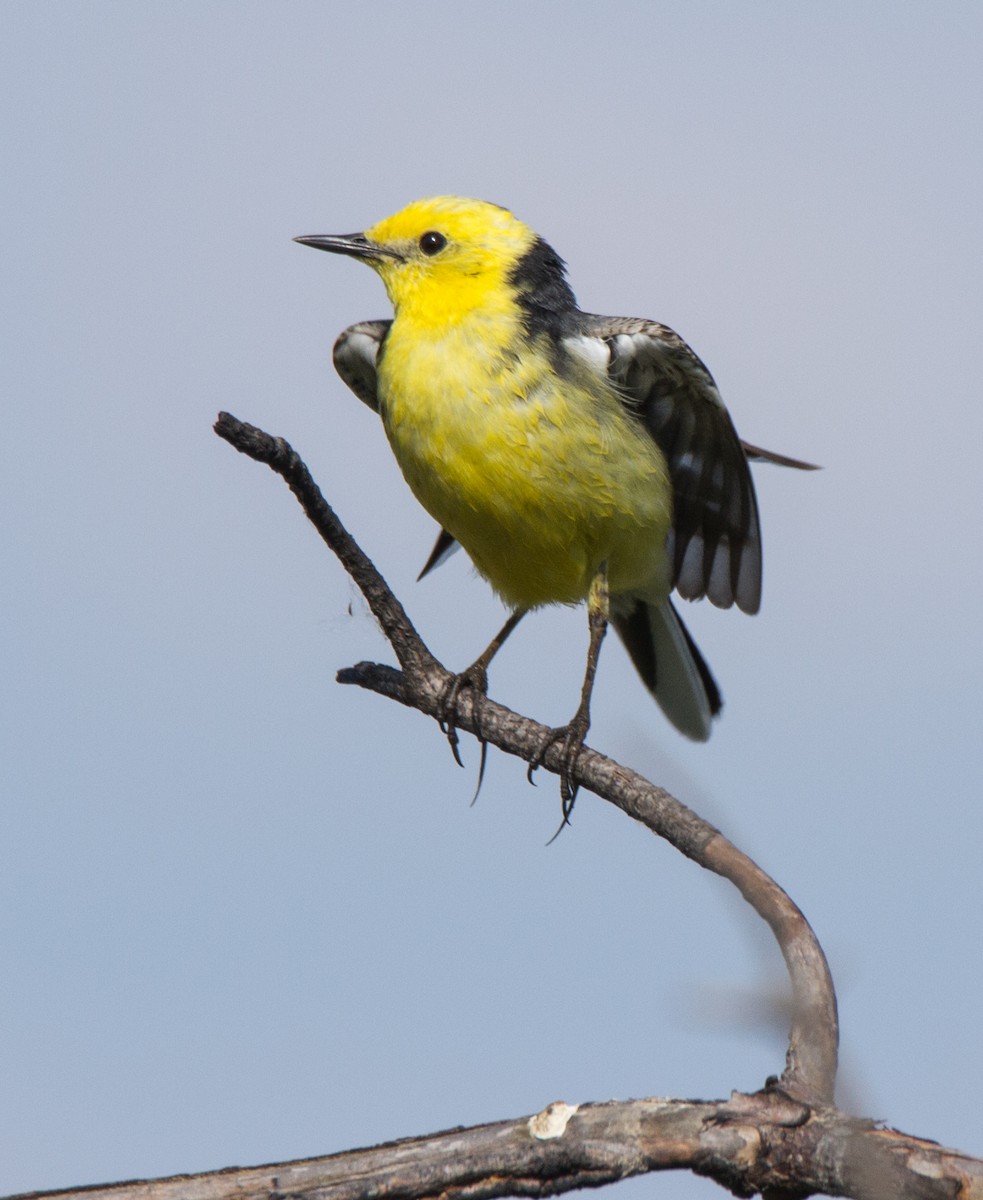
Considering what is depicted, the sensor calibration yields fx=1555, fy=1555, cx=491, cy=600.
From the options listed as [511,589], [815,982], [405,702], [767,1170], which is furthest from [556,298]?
[767,1170]

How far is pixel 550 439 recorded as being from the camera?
6375 mm

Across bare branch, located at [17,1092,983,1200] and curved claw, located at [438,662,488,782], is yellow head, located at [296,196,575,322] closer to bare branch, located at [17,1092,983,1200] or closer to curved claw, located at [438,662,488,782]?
curved claw, located at [438,662,488,782]

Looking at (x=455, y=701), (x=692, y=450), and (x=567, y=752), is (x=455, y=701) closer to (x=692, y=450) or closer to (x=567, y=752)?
(x=567, y=752)

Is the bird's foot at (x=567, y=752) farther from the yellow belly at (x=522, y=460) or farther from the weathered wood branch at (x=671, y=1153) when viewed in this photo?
the weathered wood branch at (x=671, y=1153)

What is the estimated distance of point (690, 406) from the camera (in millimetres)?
7258

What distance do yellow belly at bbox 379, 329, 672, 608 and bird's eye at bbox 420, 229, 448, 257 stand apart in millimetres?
566

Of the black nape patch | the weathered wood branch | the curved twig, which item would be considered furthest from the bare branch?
the black nape patch

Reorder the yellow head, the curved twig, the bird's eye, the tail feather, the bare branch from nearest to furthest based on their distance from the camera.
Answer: the bare branch, the curved twig, the yellow head, the bird's eye, the tail feather

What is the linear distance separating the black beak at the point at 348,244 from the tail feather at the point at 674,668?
2126 millimetres

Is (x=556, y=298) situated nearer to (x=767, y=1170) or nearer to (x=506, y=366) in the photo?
(x=506, y=366)

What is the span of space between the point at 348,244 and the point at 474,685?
2183 millimetres

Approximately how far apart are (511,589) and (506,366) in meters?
1.08

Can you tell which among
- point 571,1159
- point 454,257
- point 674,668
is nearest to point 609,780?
point 571,1159

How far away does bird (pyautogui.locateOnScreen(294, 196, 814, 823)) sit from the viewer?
6.37 m
